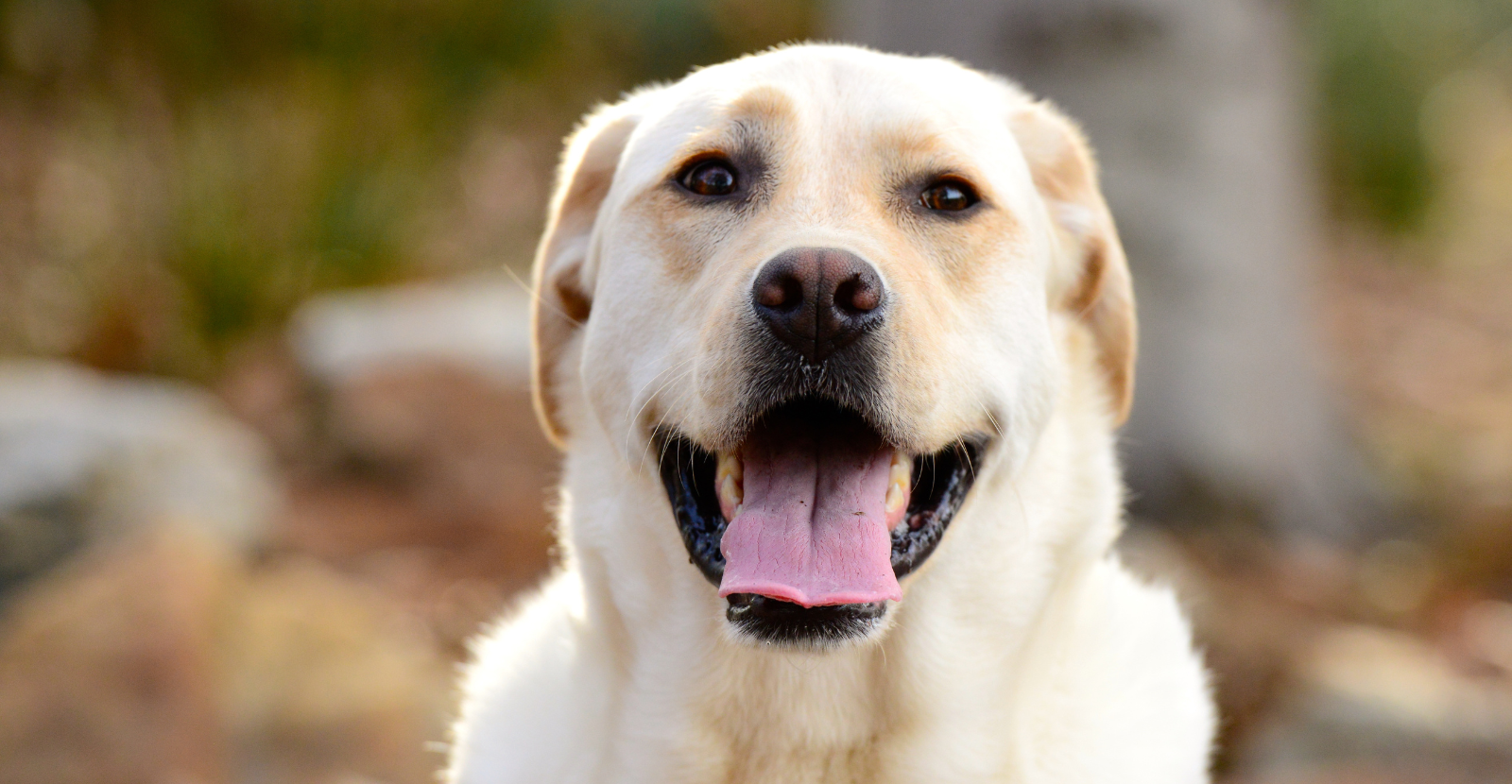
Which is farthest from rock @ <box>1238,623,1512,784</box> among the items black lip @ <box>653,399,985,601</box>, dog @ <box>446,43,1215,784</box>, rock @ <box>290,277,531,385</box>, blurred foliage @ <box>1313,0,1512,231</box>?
blurred foliage @ <box>1313,0,1512,231</box>

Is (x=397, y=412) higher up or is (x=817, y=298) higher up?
(x=817, y=298)

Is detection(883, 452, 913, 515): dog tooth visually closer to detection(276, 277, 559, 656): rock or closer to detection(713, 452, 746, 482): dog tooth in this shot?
detection(713, 452, 746, 482): dog tooth

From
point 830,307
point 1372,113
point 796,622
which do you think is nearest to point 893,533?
point 796,622

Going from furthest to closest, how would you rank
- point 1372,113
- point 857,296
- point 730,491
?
point 1372,113, point 730,491, point 857,296

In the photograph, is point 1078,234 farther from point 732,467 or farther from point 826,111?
point 732,467

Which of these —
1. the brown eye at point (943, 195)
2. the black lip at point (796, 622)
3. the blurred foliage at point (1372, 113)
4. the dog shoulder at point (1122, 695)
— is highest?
the blurred foliage at point (1372, 113)

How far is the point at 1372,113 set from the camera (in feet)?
45.2

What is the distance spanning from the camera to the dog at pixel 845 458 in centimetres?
230

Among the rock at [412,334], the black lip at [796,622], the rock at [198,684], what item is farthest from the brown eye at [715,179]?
the rock at [412,334]

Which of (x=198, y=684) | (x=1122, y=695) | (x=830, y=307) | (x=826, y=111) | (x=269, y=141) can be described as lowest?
(x=198, y=684)

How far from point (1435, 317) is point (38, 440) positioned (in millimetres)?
12997

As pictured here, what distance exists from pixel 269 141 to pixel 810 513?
781cm

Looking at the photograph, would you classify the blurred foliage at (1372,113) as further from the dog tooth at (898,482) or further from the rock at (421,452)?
the dog tooth at (898,482)

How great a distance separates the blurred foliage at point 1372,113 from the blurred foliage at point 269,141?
18.7 feet
